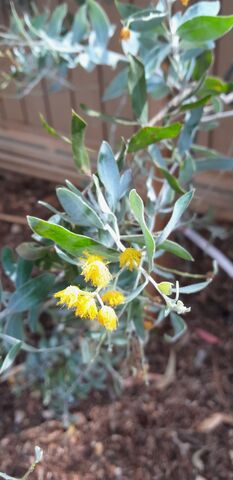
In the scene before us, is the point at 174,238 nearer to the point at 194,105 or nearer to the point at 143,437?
the point at 143,437

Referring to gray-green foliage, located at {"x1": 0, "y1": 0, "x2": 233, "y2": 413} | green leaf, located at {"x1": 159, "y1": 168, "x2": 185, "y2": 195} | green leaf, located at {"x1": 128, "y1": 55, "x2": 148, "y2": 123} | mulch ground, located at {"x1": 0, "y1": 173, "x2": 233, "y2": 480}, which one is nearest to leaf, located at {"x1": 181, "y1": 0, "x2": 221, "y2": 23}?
gray-green foliage, located at {"x1": 0, "y1": 0, "x2": 233, "y2": 413}

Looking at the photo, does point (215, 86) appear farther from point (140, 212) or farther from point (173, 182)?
point (140, 212)

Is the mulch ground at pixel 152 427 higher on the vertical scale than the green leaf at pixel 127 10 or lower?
lower

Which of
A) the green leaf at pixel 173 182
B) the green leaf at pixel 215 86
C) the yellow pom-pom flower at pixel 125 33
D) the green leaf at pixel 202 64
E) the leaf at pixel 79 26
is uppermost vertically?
the yellow pom-pom flower at pixel 125 33

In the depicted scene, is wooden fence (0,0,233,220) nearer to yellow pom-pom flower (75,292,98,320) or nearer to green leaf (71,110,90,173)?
green leaf (71,110,90,173)

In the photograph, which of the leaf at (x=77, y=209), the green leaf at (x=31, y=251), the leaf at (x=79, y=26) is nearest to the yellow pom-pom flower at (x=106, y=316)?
the leaf at (x=77, y=209)

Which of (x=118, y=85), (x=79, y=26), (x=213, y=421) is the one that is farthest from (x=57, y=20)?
(x=213, y=421)

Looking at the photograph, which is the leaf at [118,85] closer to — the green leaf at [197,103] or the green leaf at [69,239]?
the green leaf at [197,103]
